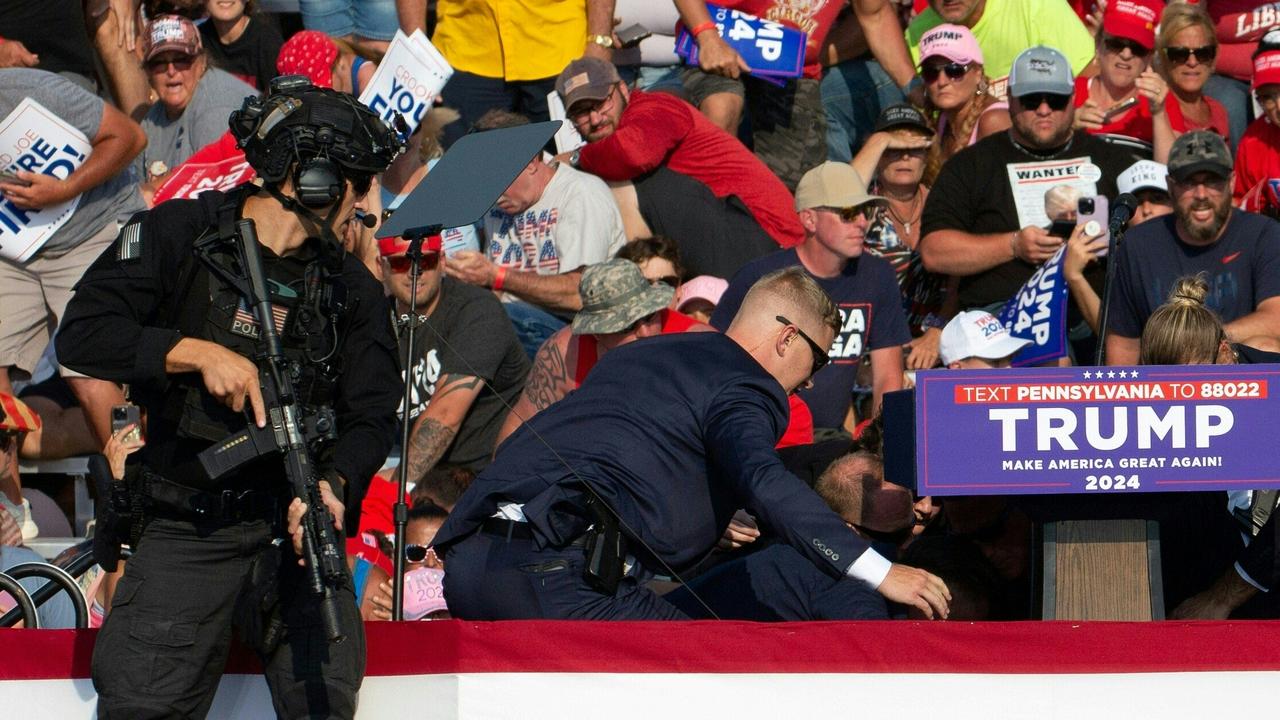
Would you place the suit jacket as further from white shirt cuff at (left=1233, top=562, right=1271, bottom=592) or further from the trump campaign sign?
the trump campaign sign

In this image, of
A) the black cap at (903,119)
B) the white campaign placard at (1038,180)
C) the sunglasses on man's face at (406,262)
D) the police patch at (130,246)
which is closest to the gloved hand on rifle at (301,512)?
the police patch at (130,246)

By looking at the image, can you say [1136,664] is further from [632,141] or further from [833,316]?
[632,141]

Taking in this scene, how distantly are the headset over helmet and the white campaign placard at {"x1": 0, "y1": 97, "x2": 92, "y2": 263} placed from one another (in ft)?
12.6

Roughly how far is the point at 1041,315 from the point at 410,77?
3.09m

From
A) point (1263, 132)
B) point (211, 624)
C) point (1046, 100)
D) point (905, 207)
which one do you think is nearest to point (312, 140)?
point (211, 624)

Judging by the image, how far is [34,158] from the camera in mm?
7945

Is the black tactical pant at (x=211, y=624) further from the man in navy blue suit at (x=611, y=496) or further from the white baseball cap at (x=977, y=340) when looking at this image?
the white baseball cap at (x=977, y=340)

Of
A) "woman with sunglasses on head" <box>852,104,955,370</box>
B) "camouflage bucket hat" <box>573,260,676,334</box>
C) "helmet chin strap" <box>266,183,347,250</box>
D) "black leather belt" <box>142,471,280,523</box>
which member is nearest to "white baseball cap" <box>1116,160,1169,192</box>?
"woman with sunglasses on head" <box>852,104,955,370</box>

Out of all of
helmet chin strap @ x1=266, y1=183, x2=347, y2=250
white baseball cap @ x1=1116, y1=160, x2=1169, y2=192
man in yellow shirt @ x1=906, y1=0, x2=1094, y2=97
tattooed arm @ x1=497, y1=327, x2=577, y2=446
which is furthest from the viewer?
man in yellow shirt @ x1=906, y1=0, x2=1094, y2=97

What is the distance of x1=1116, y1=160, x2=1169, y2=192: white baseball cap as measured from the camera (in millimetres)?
7781

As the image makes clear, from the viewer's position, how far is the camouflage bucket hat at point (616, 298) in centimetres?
709

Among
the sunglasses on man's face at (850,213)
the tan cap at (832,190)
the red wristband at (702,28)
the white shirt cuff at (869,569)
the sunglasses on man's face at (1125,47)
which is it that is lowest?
the sunglasses on man's face at (850,213)

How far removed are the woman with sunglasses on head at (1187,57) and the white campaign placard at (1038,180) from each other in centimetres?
100

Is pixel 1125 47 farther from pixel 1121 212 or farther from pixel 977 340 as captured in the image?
pixel 1121 212
